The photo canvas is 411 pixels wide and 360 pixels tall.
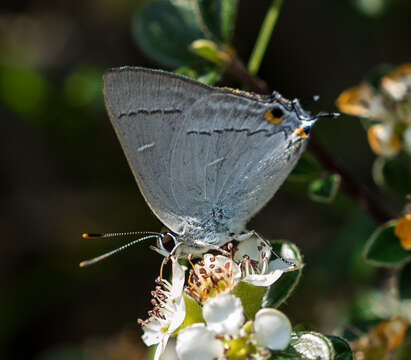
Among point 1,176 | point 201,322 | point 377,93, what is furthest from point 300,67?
point 201,322

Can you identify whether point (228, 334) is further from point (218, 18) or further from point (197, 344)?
point (218, 18)

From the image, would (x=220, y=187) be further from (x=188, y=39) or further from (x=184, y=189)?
(x=188, y=39)

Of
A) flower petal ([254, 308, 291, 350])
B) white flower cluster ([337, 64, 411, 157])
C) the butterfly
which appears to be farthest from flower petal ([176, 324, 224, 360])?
white flower cluster ([337, 64, 411, 157])

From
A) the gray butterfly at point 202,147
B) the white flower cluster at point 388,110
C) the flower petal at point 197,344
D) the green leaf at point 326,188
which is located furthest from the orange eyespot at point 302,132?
the flower petal at point 197,344

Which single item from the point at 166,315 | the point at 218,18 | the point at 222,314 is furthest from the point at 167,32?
the point at 222,314

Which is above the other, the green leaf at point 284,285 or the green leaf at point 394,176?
the green leaf at point 394,176

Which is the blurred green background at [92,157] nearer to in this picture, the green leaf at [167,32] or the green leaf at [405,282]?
the green leaf at [405,282]

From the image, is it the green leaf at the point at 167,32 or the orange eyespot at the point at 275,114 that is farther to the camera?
the green leaf at the point at 167,32
